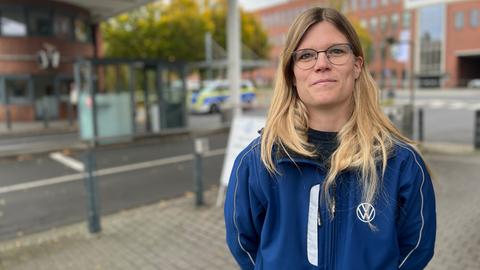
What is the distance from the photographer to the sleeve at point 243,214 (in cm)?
166

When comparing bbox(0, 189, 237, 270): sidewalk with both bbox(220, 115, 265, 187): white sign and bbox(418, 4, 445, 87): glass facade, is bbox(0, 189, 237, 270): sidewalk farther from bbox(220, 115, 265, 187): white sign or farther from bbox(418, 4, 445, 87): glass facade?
bbox(418, 4, 445, 87): glass facade

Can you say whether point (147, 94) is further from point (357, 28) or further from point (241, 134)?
point (357, 28)

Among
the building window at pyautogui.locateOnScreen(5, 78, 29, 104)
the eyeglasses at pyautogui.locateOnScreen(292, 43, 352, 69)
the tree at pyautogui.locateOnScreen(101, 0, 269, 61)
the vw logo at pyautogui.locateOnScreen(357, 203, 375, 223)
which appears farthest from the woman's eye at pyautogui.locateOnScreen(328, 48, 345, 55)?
the tree at pyautogui.locateOnScreen(101, 0, 269, 61)

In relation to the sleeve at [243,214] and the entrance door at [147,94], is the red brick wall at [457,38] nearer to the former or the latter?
the entrance door at [147,94]

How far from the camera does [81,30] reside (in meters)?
22.1

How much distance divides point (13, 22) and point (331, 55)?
21.1m

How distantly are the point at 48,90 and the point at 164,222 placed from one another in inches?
690

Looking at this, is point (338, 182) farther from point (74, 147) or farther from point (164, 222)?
point (74, 147)

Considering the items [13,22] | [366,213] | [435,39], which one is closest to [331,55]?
[366,213]

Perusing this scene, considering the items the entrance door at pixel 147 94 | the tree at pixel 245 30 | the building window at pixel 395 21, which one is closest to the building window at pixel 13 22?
the entrance door at pixel 147 94

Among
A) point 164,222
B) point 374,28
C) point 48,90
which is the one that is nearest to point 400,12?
point 374,28

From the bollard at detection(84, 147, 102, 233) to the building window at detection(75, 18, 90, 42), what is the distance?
60.2 ft

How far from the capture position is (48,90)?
67.8ft

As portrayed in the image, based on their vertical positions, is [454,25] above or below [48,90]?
above
